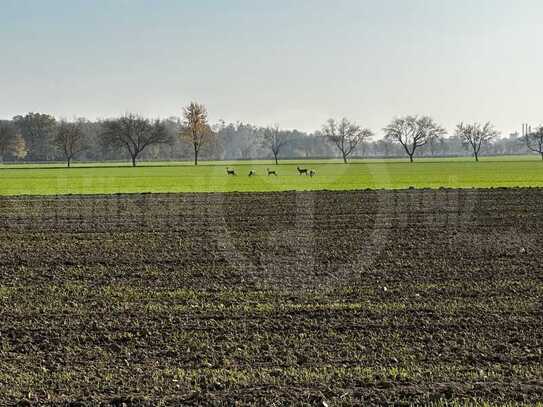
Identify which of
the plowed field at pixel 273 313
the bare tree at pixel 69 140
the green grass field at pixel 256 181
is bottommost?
the plowed field at pixel 273 313

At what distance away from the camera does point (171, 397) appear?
23.3 feet

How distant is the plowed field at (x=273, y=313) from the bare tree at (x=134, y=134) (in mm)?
91751

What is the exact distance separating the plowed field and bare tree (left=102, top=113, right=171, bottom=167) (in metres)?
91.8

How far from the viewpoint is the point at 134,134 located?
113m

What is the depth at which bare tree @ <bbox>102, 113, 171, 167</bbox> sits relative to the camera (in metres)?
111

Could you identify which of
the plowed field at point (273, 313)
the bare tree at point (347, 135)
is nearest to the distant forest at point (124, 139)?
the bare tree at point (347, 135)

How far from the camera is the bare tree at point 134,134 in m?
111

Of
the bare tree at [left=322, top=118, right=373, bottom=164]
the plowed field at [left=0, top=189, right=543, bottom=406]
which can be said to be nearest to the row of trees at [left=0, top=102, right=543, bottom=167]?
the bare tree at [left=322, top=118, right=373, bottom=164]

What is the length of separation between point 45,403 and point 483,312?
705cm

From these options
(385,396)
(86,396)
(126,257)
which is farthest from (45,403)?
(126,257)

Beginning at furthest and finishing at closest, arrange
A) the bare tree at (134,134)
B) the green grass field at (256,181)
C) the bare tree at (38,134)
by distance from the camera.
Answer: the bare tree at (38,134) < the bare tree at (134,134) < the green grass field at (256,181)

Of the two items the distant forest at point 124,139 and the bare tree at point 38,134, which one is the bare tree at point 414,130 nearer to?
the distant forest at point 124,139

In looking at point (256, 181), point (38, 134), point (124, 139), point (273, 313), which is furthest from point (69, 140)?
point (273, 313)

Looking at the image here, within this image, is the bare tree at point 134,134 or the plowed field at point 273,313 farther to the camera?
the bare tree at point 134,134
